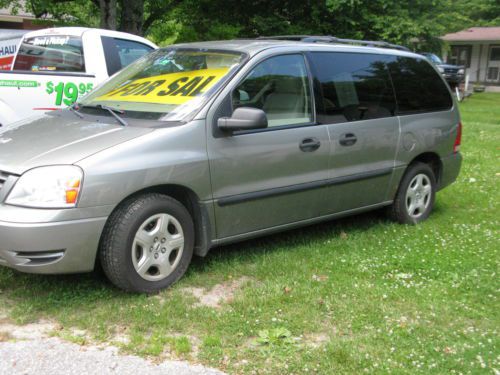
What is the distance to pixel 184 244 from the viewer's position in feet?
14.0

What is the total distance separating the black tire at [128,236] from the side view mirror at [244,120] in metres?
0.66

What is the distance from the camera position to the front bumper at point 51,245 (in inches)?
142

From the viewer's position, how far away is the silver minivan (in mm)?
3730

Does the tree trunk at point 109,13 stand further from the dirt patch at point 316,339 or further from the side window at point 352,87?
the dirt patch at point 316,339

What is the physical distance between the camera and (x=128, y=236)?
3902 millimetres

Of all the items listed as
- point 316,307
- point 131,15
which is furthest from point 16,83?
point 131,15

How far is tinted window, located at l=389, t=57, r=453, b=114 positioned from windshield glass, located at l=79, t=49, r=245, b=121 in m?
1.86

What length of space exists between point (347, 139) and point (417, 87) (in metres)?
1.31

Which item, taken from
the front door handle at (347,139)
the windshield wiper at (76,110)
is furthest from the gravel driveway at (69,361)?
the front door handle at (347,139)

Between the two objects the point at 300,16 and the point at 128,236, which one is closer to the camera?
the point at 128,236

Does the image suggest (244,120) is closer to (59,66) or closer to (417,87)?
(417,87)

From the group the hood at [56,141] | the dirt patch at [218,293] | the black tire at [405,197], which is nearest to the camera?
the hood at [56,141]

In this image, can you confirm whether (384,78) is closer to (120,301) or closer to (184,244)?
(184,244)

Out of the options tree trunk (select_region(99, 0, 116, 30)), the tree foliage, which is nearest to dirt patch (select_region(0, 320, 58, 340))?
tree trunk (select_region(99, 0, 116, 30))
